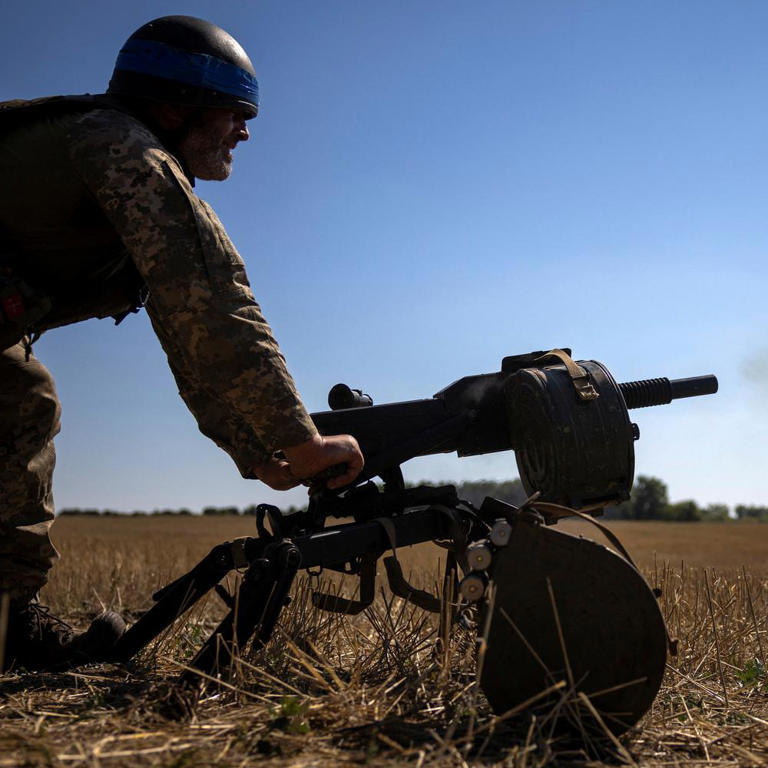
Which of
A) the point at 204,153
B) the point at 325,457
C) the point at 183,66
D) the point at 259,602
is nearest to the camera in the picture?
the point at 259,602

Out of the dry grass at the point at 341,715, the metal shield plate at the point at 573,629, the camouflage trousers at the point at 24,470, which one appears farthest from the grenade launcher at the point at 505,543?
the camouflage trousers at the point at 24,470

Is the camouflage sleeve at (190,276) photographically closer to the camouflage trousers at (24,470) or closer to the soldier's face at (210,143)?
the soldier's face at (210,143)

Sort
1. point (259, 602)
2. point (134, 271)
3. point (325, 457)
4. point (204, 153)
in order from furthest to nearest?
point (134, 271) → point (204, 153) → point (325, 457) → point (259, 602)

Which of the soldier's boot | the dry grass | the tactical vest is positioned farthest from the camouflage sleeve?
the soldier's boot

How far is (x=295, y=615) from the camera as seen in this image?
13.7ft

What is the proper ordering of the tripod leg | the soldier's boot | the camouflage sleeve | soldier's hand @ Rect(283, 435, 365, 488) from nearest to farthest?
the tripod leg < the camouflage sleeve < soldier's hand @ Rect(283, 435, 365, 488) < the soldier's boot

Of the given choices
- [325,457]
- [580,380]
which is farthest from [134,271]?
[580,380]

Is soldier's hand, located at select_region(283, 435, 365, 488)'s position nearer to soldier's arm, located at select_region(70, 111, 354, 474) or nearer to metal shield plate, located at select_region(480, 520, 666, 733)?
soldier's arm, located at select_region(70, 111, 354, 474)

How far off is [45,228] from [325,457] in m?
1.57

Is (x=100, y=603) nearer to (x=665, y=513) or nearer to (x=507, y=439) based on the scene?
(x=507, y=439)

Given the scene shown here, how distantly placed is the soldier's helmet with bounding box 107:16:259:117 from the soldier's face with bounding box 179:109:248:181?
3.9 inches

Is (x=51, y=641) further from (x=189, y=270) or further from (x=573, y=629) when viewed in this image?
(x=573, y=629)

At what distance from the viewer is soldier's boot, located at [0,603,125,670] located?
13.3 ft

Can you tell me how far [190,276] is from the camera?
3.24 meters
